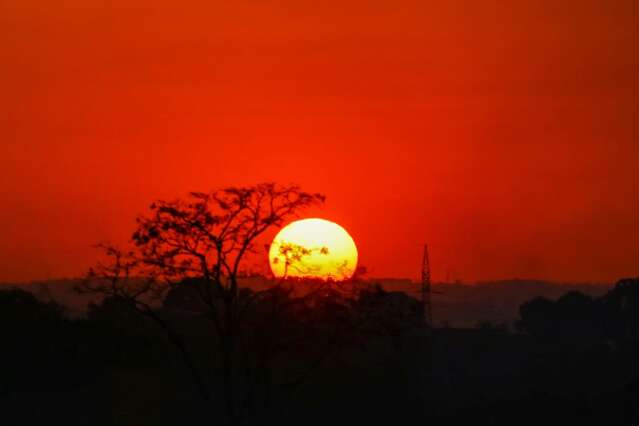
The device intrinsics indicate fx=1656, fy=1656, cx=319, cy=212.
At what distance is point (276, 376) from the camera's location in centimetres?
6150

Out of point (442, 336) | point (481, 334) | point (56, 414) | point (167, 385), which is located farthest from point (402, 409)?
point (481, 334)

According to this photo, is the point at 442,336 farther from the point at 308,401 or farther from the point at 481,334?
the point at 308,401

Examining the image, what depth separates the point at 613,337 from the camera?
473 ft

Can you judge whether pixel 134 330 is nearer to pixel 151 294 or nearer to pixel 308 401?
pixel 308 401

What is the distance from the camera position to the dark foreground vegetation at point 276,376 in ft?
175

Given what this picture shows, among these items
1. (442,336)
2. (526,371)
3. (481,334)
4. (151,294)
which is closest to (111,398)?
(151,294)

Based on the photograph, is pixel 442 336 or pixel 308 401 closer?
pixel 308 401

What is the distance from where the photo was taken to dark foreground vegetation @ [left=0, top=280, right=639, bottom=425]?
5334 centimetres

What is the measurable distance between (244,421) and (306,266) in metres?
5.66

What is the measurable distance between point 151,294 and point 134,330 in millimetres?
14542

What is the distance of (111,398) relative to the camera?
5912 cm

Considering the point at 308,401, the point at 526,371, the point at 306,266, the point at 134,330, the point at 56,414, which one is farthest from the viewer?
the point at 526,371

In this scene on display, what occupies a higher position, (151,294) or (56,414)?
(151,294)

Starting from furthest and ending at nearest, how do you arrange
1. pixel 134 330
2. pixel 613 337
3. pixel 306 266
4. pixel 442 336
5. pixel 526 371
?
pixel 613 337
pixel 442 336
pixel 526 371
pixel 134 330
pixel 306 266
